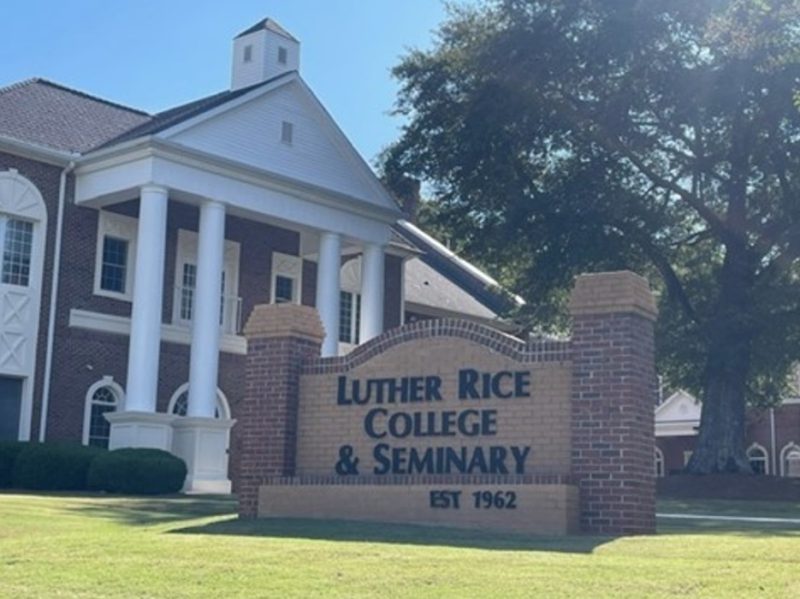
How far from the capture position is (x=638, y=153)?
1289 inches

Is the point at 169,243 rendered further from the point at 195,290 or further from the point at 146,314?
the point at 146,314

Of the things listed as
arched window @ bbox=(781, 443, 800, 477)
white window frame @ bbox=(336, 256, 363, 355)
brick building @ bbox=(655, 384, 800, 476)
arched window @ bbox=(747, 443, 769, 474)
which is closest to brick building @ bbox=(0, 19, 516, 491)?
white window frame @ bbox=(336, 256, 363, 355)

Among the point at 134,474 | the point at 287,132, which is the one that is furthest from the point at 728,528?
the point at 287,132

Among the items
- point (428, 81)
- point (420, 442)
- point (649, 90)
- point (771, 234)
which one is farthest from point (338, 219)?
A: point (420, 442)

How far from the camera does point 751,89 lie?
99.8 feet

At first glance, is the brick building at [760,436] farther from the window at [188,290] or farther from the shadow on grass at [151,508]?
the shadow on grass at [151,508]

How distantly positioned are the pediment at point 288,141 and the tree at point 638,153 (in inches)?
51.4

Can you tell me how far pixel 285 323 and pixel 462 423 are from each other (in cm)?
305

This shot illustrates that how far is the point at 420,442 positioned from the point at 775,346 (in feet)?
67.4

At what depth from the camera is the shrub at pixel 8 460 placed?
2731cm

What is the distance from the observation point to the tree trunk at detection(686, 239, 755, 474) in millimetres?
32000

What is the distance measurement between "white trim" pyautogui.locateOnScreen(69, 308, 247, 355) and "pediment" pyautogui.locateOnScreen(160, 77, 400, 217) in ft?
15.7

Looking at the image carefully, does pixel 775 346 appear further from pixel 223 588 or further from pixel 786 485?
pixel 223 588

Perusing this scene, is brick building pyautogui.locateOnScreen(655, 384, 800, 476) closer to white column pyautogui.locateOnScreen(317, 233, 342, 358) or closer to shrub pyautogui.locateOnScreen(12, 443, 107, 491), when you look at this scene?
white column pyautogui.locateOnScreen(317, 233, 342, 358)
